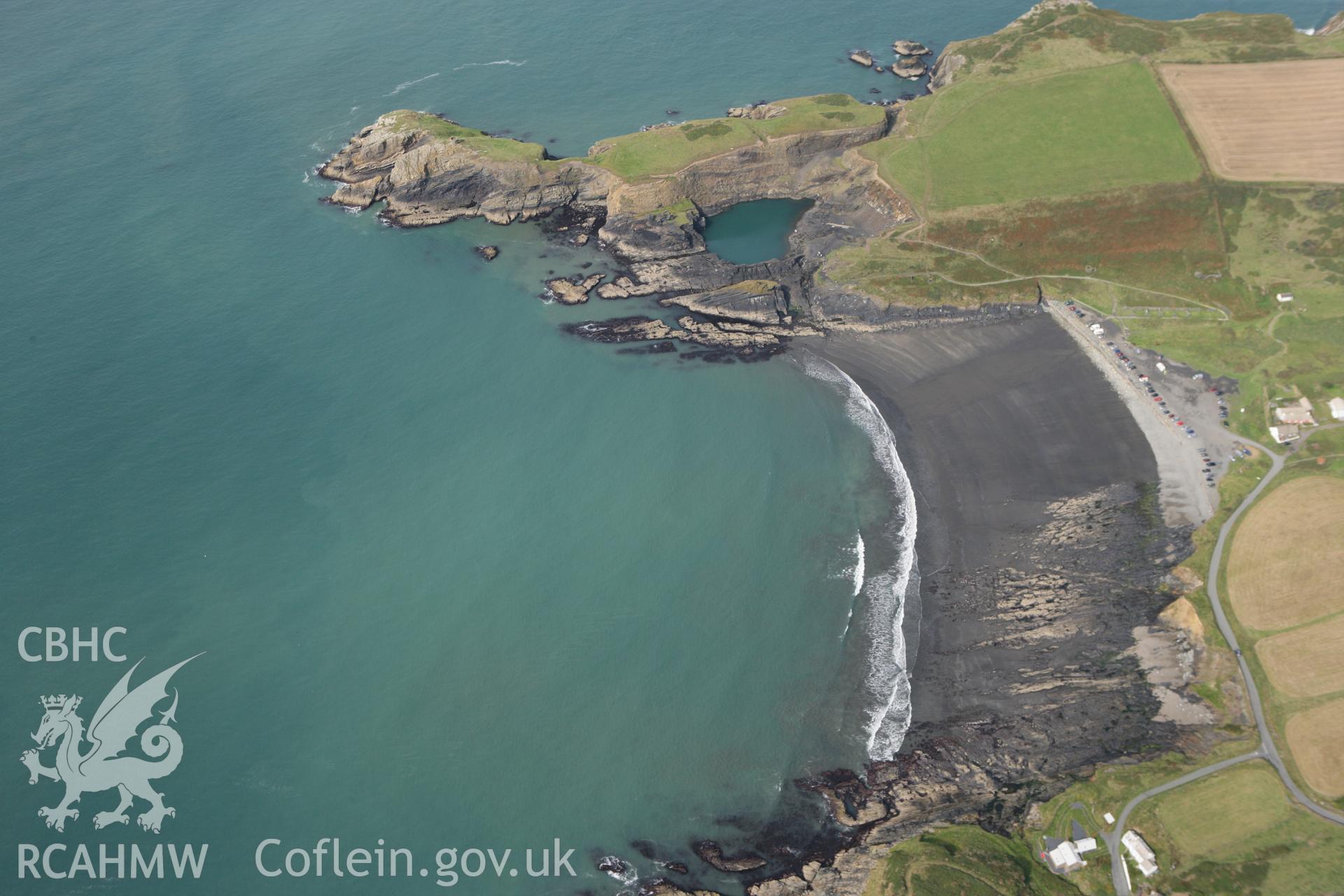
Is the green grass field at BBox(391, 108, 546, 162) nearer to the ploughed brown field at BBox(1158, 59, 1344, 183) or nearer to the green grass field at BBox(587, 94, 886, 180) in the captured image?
the green grass field at BBox(587, 94, 886, 180)

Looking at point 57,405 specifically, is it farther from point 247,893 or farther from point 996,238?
point 996,238

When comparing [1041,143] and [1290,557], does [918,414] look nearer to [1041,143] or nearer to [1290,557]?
[1290,557]

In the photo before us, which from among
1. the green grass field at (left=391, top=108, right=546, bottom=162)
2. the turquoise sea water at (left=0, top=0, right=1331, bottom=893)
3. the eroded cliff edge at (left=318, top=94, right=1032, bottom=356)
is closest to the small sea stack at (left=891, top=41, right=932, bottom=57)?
the eroded cliff edge at (left=318, top=94, right=1032, bottom=356)

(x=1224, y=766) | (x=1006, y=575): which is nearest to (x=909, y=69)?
(x=1006, y=575)

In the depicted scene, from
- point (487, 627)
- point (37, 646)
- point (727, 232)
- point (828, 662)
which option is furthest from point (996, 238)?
point (37, 646)

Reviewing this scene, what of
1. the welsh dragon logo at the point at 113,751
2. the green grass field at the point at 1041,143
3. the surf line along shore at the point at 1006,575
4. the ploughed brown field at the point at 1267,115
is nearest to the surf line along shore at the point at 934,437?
the surf line along shore at the point at 1006,575

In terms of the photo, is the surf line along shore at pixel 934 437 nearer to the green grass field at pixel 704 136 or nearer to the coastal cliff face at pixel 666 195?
the coastal cliff face at pixel 666 195
